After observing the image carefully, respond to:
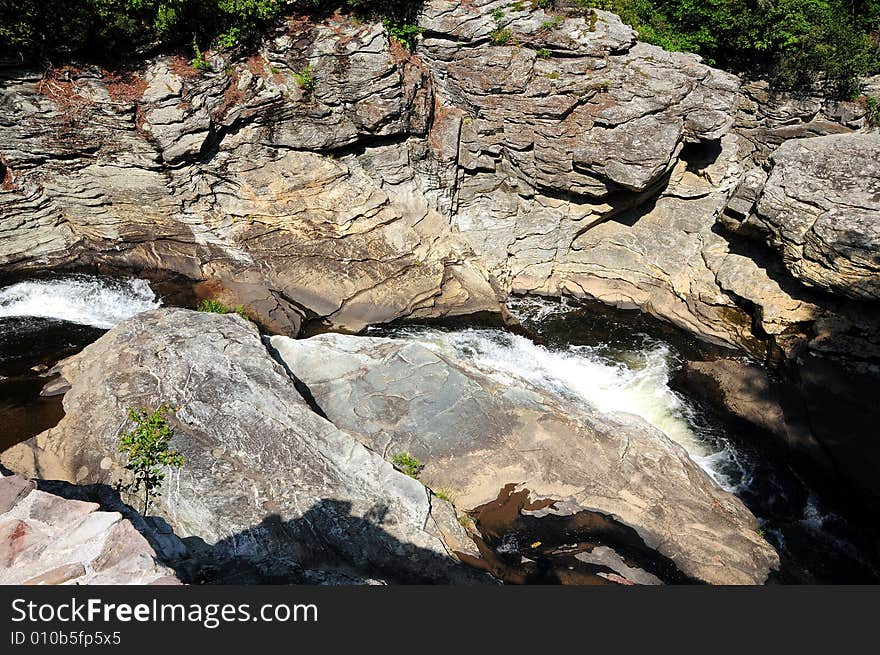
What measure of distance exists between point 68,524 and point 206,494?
221cm

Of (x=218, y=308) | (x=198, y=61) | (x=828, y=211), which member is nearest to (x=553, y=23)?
(x=828, y=211)

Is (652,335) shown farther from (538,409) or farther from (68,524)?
(68,524)

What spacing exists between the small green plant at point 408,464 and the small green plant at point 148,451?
→ 3.82 metres

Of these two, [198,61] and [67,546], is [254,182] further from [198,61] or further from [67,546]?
[67,546]

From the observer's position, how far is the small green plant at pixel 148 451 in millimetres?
8828

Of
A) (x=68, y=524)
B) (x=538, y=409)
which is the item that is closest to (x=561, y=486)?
(x=538, y=409)

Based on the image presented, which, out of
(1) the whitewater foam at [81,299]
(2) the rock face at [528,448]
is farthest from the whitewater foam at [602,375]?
(1) the whitewater foam at [81,299]

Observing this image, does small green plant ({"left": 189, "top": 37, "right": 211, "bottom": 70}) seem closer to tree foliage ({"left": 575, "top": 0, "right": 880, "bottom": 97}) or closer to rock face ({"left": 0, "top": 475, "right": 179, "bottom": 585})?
tree foliage ({"left": 575, "top": 0, "right": 880, "bottom": 97})

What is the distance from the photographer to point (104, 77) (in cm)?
1532

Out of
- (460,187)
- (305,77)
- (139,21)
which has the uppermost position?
(139,21)

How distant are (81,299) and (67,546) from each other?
490 inches

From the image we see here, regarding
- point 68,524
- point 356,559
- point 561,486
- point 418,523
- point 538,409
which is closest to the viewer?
point 68,524

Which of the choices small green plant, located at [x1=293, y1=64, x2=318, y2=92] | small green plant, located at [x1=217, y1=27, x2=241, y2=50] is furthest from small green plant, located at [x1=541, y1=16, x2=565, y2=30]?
small green plant, located at [x1=217, y1=27, x2=241, y2=50]

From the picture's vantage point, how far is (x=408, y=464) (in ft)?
36.0
